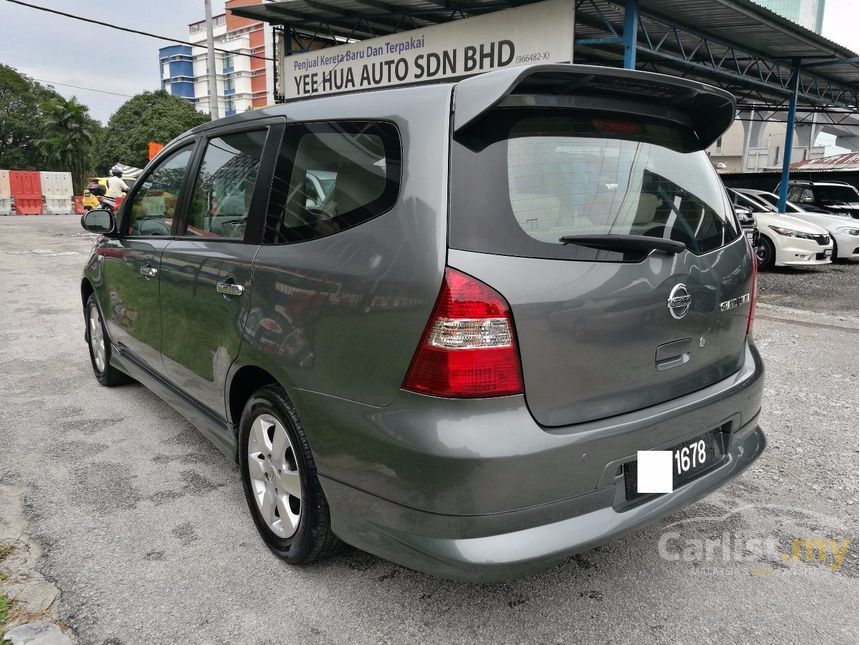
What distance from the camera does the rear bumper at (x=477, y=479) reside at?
5.93 feet

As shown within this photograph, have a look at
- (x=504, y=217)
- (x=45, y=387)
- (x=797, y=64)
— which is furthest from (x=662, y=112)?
(x=797, y=64)

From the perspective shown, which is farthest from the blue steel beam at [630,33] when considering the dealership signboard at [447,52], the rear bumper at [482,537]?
the rear bumper at [482,537]

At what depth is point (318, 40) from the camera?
14711 mm

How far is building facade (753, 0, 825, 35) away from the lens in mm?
83800

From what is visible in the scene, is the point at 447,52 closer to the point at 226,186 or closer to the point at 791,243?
the point at 791,243

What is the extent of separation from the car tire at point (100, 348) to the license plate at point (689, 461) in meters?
3.61

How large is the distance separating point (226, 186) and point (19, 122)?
219 ft

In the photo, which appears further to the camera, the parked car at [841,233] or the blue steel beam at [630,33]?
the parked car at [841,233]

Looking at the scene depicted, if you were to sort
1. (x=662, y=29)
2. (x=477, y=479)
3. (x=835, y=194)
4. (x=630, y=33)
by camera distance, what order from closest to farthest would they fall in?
(x=477, y=479)
(x=630, y=33)
(x=662, y=29)
(x=835, y=194)

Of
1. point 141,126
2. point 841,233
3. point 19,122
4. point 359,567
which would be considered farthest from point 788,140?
point 19,122

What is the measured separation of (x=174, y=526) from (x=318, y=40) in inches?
548

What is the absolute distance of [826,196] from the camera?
16.3m

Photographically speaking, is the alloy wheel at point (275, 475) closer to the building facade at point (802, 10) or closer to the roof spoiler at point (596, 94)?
the roof spoiler at point (596, 94)

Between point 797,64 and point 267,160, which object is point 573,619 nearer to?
point 267,160
